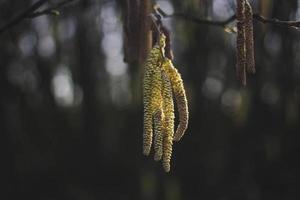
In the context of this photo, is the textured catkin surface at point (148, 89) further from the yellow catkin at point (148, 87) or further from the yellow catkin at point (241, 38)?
the yellow catkin at point (241, 38)

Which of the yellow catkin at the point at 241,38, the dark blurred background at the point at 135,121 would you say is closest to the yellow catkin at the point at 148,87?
the yellow catkin at the point at 241,38

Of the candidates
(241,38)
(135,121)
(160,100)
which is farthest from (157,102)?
(135,121)

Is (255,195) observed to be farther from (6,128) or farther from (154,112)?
(154,112)

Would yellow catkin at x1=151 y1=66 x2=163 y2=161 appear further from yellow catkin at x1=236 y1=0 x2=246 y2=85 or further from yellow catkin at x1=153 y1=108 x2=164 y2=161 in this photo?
yellow catkin at x1=236 y1=0 x2=246 y2=85

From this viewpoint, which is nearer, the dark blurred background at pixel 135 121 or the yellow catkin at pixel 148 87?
the yellow catkin at pixel 148 87

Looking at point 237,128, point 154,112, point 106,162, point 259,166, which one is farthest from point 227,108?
point 154,112

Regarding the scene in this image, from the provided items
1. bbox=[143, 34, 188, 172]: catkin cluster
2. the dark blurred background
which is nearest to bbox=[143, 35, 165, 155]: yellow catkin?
bbox=[143, 34, 188, 172]: catkin cluster
